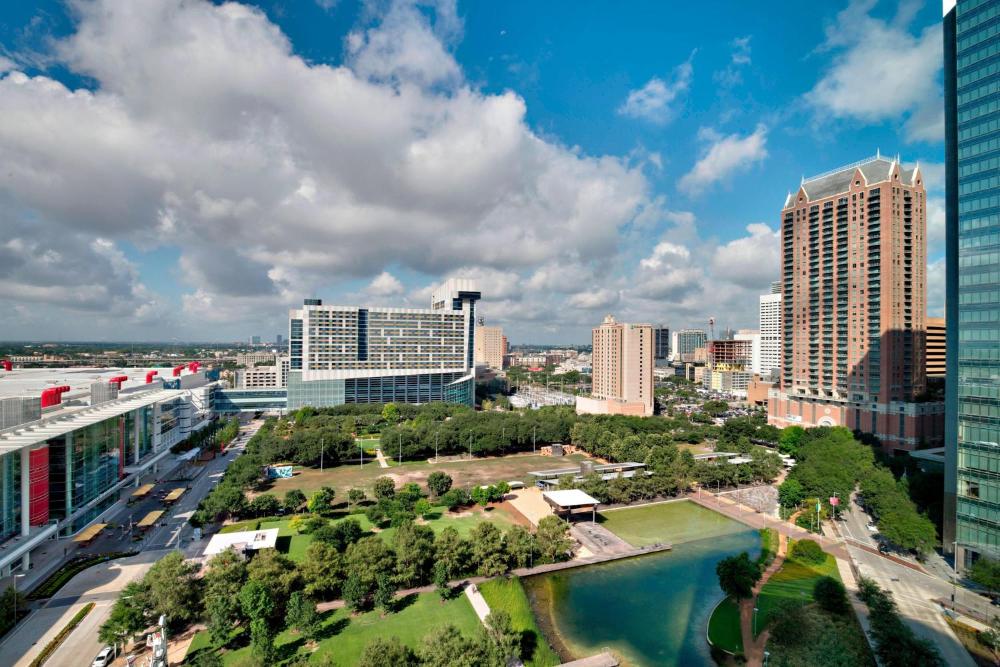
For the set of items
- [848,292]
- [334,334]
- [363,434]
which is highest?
[848,292]

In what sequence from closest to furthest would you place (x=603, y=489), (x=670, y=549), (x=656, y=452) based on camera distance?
(x=670, y=549) < (x=603, y=489) < (x=656, y=452)

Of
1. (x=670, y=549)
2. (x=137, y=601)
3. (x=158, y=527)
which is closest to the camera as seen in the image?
(x=137, y=601)

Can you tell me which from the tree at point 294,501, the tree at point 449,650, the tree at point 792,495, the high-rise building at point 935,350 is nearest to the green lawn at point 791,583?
the tree at point 792,495

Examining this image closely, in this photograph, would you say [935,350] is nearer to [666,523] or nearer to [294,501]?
[666,523]

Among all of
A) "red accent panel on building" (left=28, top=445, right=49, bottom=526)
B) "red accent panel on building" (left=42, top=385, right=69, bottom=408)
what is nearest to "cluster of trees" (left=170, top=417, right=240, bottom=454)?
"red accent panel on building" (left=42, top=385, right=69, bottom=408)

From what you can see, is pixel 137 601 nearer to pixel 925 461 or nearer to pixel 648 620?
pixel 648 620

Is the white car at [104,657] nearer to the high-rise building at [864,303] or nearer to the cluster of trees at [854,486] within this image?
the cluster of trees at [854,486]

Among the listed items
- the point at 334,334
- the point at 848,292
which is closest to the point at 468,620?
the point at 848,292
